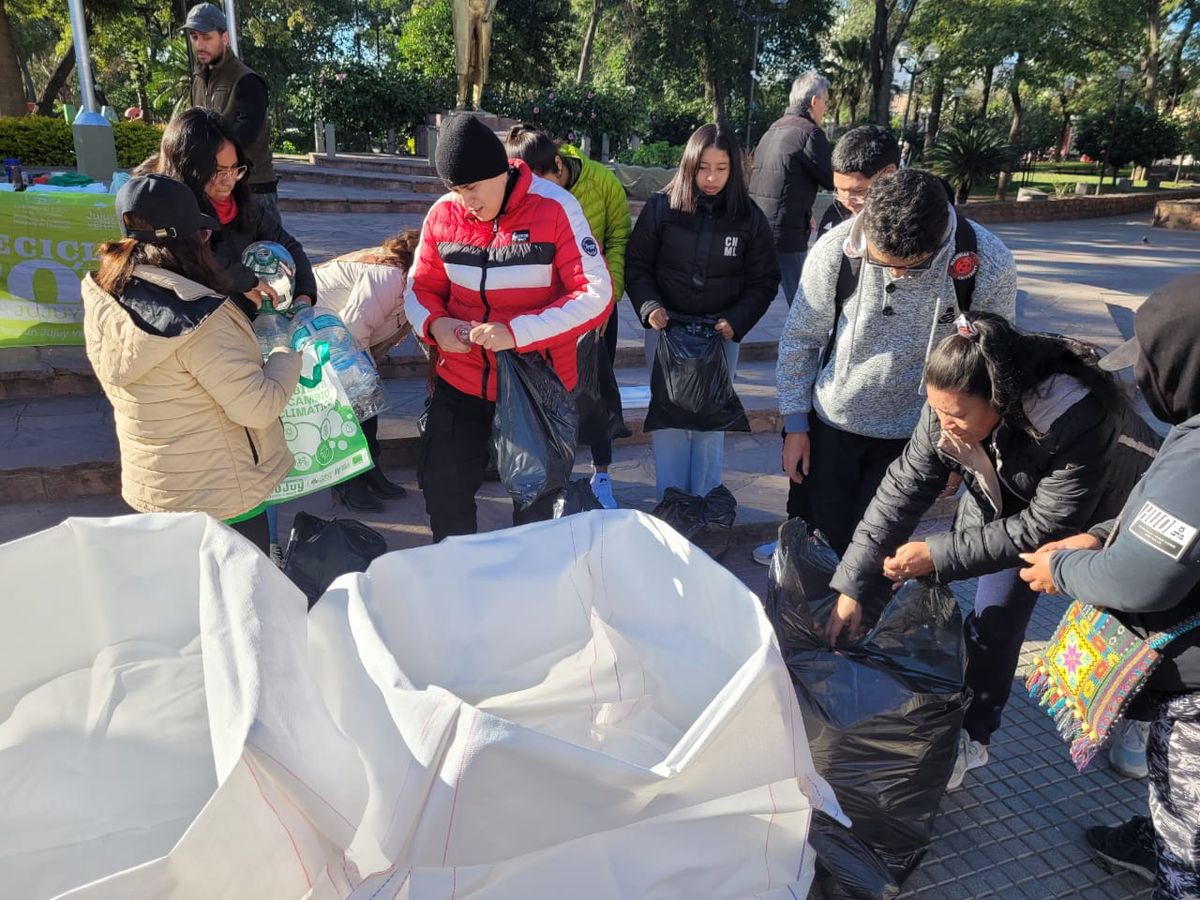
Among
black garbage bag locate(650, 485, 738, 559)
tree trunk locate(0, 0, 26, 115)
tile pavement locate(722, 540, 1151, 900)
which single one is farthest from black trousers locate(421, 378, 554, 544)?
tree trunk locate(0, 0, 26, 115)

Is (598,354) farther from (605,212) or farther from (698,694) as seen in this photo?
(698,694)

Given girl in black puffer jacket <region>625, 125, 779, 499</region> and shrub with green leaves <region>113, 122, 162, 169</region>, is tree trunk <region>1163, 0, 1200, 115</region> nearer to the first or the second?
shrub with green leaves <region>113, 122, 162, 169</region>

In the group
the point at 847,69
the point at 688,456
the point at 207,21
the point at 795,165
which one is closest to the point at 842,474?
the point at 688,456

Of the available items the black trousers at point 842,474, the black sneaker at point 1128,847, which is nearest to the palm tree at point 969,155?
the black trousers at point 842,474

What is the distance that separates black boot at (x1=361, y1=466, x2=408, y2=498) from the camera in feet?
14.1

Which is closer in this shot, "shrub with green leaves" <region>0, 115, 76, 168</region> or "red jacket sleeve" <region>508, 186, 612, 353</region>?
"red jacket sleeve" <region>508, 186, 612, 353</region>

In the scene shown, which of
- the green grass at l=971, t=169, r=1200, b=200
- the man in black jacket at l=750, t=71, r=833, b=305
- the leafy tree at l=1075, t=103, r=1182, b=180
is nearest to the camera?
the man in black jacket at l=750, t=71, r=833, b=305

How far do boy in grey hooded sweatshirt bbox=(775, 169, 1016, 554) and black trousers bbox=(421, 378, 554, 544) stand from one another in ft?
3.36

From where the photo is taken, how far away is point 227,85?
3975 millimetres

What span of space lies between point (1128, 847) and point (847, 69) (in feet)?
121

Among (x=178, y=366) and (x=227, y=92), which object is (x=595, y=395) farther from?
(x=227, y=92)

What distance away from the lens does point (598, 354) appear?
365cm

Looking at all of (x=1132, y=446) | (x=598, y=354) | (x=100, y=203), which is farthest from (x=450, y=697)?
(x=100, y=203)

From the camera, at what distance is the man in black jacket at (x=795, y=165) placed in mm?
5090
